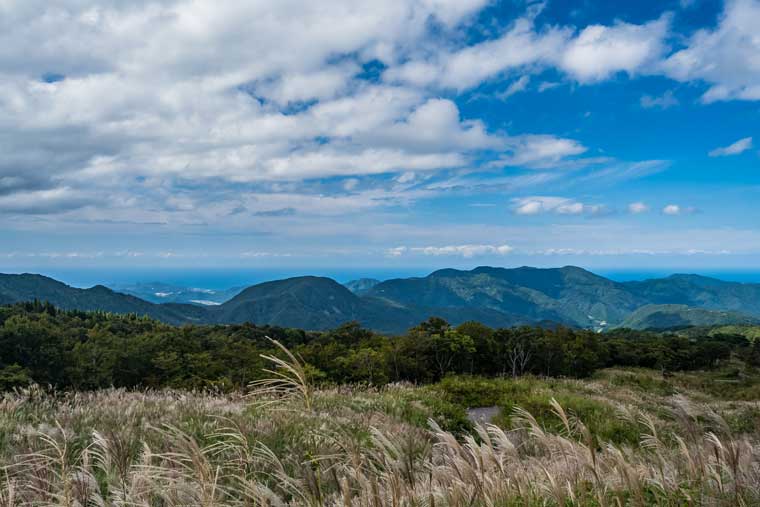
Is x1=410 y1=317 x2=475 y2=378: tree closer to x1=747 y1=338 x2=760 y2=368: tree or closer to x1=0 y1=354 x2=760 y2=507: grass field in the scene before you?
x1=0 y1=354 x2=760 y2=507: grass field

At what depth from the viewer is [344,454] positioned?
3.91 metres

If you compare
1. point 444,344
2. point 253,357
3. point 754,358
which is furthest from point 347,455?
point 754,358

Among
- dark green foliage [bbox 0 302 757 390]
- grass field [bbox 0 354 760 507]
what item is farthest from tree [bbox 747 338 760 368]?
grass field [bbox 0 354 760 507]

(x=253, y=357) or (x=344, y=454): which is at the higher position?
(x=344, y=454)

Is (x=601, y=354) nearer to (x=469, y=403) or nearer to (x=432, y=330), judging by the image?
(x=432, y=330)

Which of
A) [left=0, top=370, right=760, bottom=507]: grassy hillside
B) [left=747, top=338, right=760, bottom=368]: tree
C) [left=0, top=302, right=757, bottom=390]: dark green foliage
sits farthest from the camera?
[left=747, top=338, right=760, bottom=368]: tree

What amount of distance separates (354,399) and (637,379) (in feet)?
122

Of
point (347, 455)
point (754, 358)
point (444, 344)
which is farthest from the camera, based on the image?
point (754, 358)

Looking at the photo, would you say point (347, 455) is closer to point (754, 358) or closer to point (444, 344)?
point (444, 344)

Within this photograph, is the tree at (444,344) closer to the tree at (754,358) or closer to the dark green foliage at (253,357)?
the dark green foliage at (253,357)

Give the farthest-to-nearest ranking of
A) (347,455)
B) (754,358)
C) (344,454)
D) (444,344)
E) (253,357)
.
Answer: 1. (754,358)
2. (444,344)
3. (253,357)
4. (344,454)
5. (347,455)

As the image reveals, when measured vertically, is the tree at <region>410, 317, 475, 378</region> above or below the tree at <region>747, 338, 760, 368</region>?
above

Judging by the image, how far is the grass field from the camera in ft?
9.16

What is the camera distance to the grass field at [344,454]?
9.16ft
